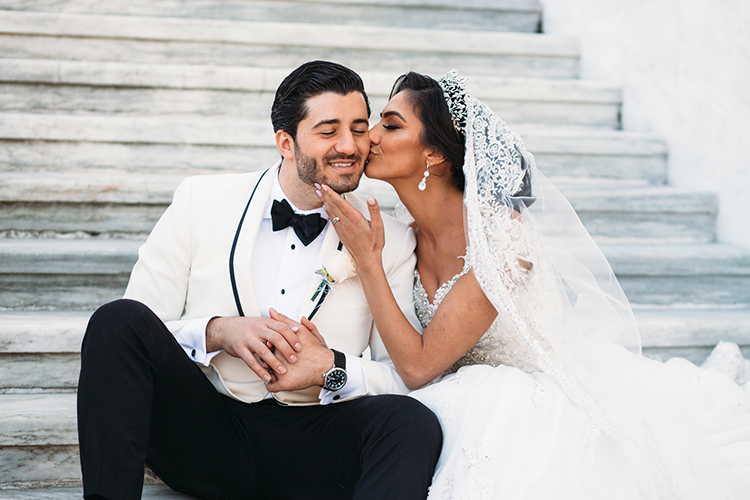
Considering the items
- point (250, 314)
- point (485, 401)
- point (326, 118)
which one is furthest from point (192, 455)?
point (326, 118)

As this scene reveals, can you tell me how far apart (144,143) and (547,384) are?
219 cm

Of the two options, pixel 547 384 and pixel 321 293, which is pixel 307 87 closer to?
pixel 321 293

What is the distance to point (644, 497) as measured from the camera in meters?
1.50

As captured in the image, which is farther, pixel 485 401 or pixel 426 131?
pixel 426 131

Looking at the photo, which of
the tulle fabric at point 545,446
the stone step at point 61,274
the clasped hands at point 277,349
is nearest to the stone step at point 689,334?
the tulle fabric at point 545,446

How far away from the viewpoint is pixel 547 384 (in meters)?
1.58

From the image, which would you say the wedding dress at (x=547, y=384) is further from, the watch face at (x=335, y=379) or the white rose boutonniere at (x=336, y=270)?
the white rose boutonniere at (x=336, y=270)

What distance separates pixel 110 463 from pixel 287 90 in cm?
117

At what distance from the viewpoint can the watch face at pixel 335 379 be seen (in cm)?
163

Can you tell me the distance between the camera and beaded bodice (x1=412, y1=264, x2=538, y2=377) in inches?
72.4

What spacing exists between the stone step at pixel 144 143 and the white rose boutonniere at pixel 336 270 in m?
1.30

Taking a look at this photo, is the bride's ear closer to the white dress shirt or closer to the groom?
the groom

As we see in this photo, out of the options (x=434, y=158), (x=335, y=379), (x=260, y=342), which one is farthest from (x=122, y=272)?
(x=434, y=158)

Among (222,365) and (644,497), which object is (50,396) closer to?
(222,365)
